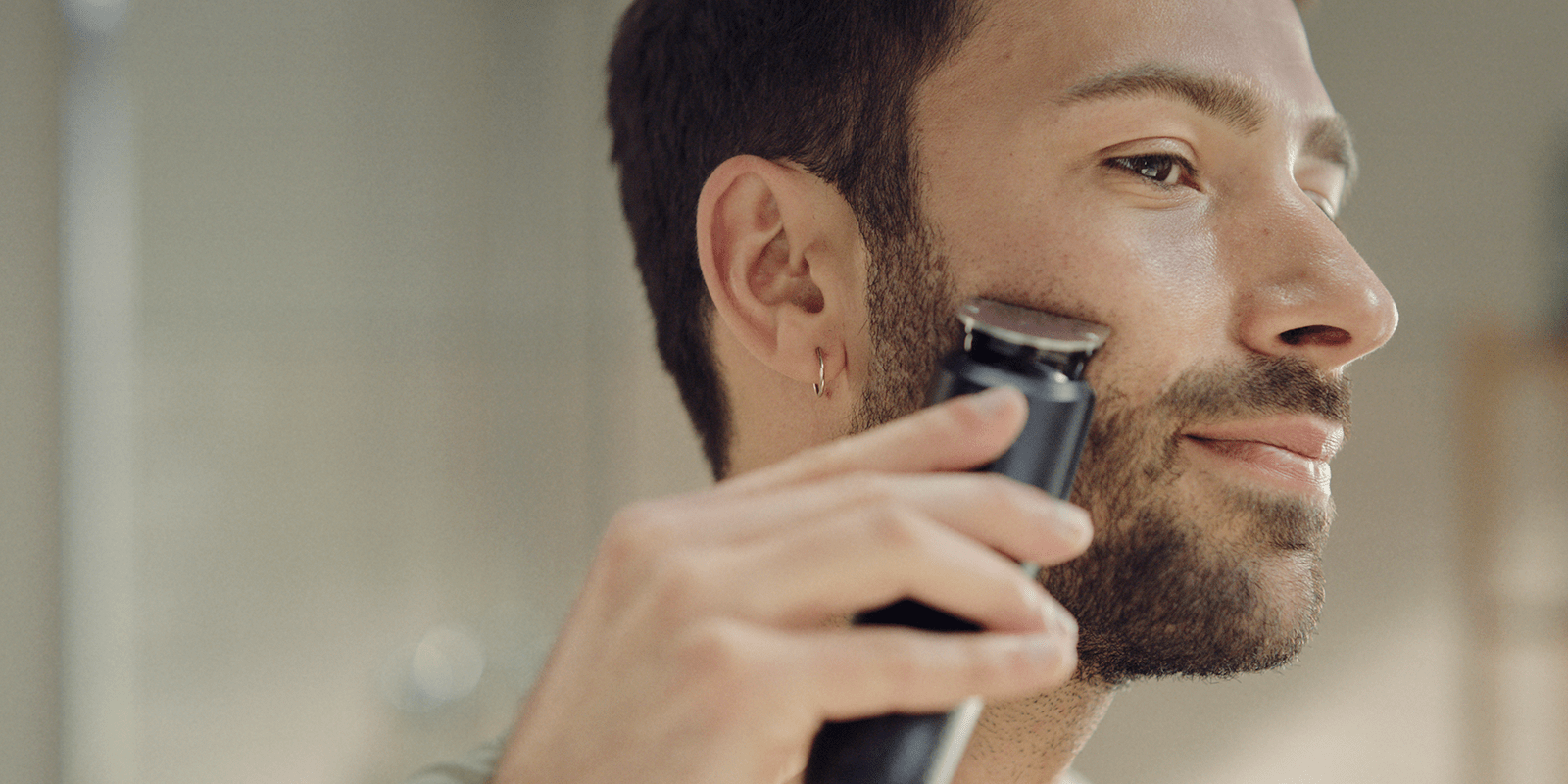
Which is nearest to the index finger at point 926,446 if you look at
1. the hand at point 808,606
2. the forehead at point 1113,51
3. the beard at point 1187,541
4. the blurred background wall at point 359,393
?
the hand at point 808,606

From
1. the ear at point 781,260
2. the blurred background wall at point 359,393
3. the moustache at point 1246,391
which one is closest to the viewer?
the moustache at point 1246,391

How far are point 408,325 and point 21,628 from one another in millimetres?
766

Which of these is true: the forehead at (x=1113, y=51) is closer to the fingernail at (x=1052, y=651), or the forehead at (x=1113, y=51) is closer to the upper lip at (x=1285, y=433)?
the upper lip at (x=1285, y=433)

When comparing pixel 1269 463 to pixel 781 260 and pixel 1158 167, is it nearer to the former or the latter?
pixel 1158 167

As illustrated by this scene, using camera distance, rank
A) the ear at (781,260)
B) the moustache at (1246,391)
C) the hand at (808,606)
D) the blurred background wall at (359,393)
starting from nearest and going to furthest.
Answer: the hand at (808,606), the moustache at (1246,391), the ear at (781,260), the blurred background wall at (359,393)

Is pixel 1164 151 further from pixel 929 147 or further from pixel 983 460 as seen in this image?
pixel 983 460

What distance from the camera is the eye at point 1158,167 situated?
0.64 meters

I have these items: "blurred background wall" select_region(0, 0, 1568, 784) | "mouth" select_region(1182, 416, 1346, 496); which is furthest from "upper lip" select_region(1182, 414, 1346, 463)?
"blurred background wall" select_region(0, 0, 1568, 784)

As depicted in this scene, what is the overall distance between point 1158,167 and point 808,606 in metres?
0.44

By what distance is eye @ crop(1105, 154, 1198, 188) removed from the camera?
25.1 inches

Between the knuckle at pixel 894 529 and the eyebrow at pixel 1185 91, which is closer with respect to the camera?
the knuckle at pixel 894 529

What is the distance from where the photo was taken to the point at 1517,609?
57.9 inches

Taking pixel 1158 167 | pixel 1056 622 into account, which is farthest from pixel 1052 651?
pixel 1158 167

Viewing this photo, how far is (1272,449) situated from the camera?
63cm
